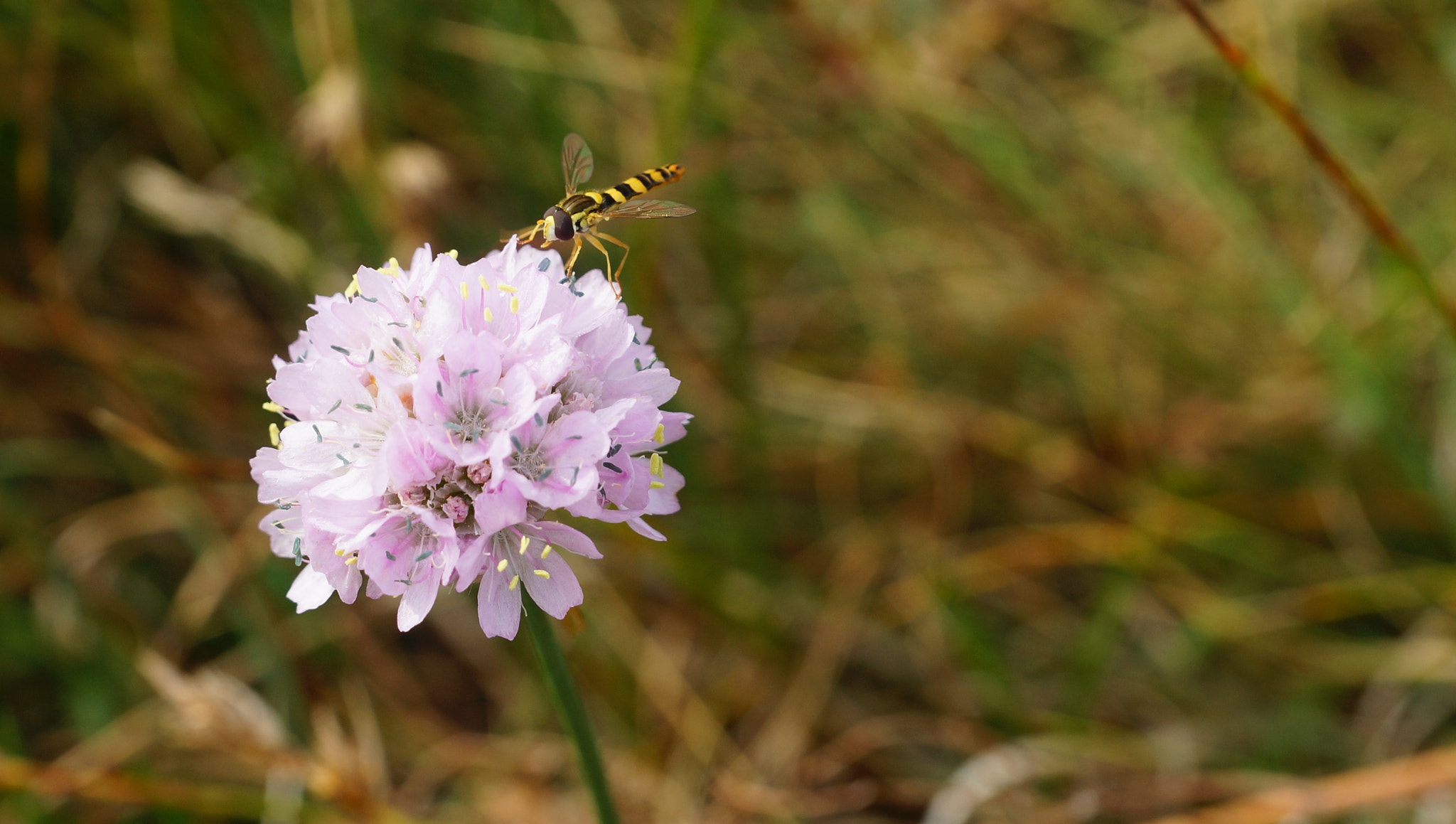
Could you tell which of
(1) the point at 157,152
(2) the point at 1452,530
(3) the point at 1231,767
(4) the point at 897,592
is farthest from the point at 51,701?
(2) the point at 1452,530

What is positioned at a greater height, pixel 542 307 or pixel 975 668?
pixel 542 307

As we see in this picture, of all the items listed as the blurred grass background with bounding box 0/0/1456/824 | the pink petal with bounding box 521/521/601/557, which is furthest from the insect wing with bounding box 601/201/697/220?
the blurred grass background with bounding box 0/0/1456/824

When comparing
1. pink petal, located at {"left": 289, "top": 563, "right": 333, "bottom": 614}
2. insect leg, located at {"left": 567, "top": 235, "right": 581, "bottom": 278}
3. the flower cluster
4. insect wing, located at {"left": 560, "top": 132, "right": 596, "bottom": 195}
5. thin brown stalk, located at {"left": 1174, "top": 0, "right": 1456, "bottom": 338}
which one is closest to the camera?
the flower cluster

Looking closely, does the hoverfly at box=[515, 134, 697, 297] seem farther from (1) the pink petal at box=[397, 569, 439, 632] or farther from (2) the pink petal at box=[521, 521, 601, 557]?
(1) the pink petal at box=[397, 569, 439, 632]

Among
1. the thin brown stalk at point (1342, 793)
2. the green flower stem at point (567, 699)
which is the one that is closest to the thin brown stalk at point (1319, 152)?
the thin brown stalk at point (1342, 793)

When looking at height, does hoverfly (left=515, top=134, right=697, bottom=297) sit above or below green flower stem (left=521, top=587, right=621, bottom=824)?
above

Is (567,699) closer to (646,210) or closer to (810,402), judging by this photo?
(646,210)

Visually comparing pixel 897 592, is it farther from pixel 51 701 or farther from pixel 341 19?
pixel 51 701
